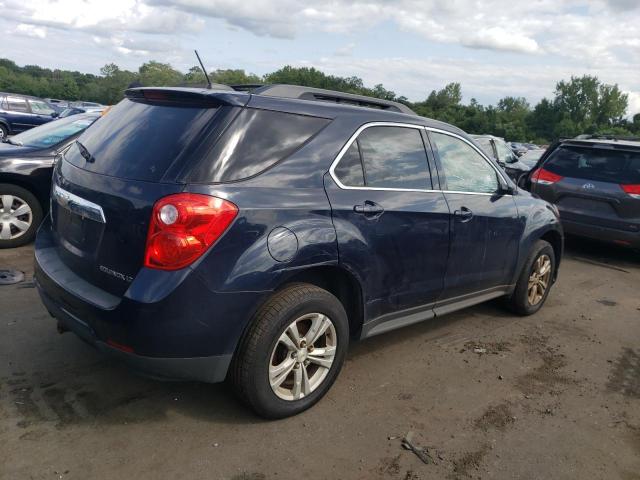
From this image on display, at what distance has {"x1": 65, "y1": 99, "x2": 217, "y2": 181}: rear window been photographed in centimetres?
292

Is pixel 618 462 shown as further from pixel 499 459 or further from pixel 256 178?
pixel 256 178

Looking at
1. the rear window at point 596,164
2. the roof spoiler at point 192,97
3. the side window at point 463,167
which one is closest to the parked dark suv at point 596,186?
the rear window at point 596,164

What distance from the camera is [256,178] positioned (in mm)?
2980

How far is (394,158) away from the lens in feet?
12.3

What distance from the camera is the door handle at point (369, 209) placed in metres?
3.36

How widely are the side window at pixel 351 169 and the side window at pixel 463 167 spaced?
2.86 feet

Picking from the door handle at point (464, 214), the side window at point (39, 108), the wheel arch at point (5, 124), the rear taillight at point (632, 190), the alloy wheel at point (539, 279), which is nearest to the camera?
the door handle at point (464, 214)

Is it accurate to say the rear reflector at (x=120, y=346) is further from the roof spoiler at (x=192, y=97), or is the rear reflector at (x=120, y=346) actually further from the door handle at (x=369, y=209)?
the door handle at (x=369, y=209)

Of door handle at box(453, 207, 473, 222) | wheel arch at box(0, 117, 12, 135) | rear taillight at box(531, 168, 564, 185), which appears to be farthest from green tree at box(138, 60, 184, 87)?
wheel arch at box(0, 117, 12, 135)

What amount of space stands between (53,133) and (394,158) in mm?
4679

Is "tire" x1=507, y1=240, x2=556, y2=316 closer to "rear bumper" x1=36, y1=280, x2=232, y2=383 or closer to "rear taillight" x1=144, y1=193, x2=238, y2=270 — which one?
"rear bumper" x1=36, y1=280, x2=232, y2=383

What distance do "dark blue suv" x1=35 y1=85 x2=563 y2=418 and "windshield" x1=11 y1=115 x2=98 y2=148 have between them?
10.5ft

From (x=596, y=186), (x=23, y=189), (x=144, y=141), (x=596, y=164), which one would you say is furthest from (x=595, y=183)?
(x=23, y=189)

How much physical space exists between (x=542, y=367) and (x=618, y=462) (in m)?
1.17
